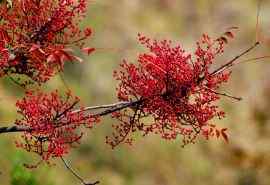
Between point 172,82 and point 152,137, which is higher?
point 172,82

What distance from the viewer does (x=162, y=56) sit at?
328 cm

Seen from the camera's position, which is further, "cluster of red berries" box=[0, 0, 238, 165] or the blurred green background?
the blurred green background

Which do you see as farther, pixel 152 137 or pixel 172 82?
pixel 152 137

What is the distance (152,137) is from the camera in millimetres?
12781

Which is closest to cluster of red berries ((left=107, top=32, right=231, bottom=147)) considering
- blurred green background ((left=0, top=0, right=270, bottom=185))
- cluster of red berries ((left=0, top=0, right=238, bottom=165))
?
cluster of red berries ((left=0, top=0, right=238, bottom=165))

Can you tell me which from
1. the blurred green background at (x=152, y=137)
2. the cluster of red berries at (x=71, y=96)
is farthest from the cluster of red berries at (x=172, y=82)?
the blurred green background at (x=152, y=137)

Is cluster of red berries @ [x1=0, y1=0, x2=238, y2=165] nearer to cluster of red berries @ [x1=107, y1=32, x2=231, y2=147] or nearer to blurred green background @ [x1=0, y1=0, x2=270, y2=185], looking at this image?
cluster of red berries @ [x1=107, y1=32, x2=231, y2=147]

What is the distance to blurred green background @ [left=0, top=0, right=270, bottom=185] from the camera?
12.5m

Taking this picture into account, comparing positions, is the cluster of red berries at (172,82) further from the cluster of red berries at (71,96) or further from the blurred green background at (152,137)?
the blurred green background at (152,137)

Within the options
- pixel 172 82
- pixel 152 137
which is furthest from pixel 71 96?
pixel 152 137

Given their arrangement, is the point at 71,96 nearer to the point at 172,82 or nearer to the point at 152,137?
the point at 172,82

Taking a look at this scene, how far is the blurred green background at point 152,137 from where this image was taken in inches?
491

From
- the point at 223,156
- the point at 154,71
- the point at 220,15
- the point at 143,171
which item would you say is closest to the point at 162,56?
the point at 154,71

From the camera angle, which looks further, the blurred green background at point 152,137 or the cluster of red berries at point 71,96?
the blurred green background at point 152,137
